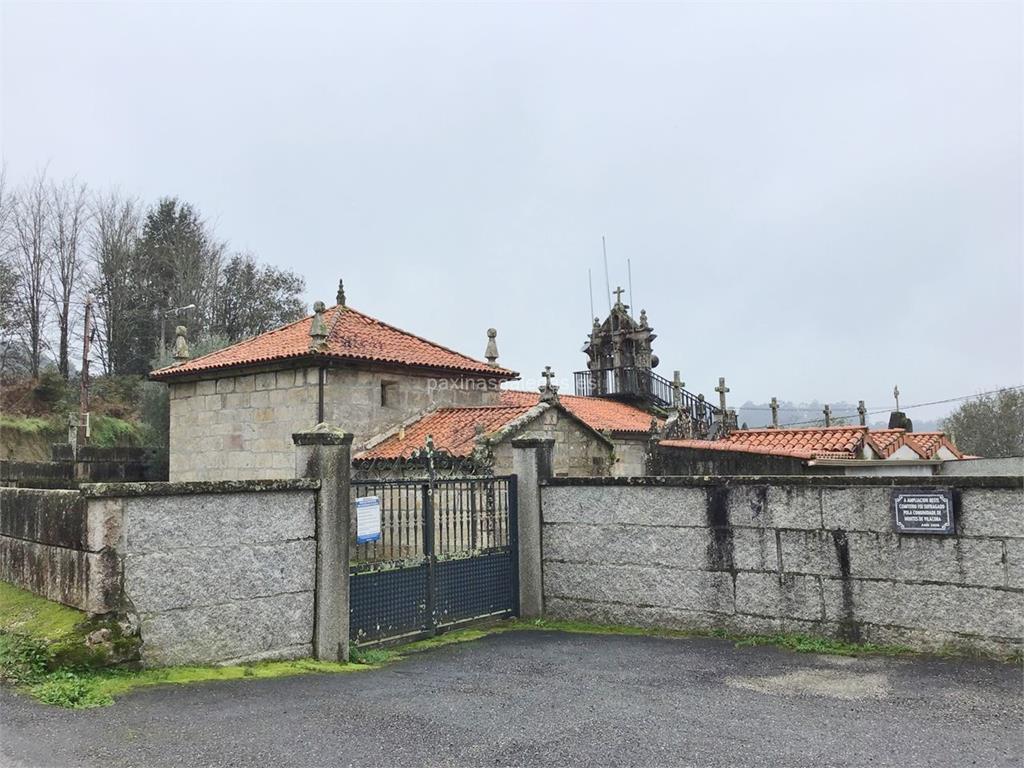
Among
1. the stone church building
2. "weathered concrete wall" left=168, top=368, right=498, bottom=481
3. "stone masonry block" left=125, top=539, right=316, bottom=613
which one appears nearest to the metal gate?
"stone masonry block" left=125, top=539, right=316, bottom=613

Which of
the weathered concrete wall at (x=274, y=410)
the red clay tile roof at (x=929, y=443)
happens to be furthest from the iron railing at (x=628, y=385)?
the weathered concrete wall at (x=274, y=410)

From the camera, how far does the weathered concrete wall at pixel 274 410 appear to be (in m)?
15.6

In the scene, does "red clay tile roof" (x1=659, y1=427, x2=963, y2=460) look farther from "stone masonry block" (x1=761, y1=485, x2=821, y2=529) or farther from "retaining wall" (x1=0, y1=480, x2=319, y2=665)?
"retaining wall" (x1=0, y1=480, x2=319, y2=665)

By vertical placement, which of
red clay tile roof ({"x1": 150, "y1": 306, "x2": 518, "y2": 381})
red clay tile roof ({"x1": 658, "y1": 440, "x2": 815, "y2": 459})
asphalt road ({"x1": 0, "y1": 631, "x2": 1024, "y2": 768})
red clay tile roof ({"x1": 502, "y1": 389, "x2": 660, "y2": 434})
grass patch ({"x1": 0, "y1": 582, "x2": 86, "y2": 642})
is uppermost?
red clay tile roof ({"x1": 150, "y1": 306, "x2": 518, "y2": 381})

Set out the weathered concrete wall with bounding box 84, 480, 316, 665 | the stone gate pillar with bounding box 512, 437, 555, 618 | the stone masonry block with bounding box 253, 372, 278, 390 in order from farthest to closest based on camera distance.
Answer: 1. the stone masonry block with bounding box 253, 372, 278, 390
2. the stone gate pillar with bounding box 512, 437, 555, 618
3. the weathered concrete wall with bounding box 84, 480, 316, 665

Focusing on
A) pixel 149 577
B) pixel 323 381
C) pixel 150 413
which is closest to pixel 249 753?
pixel 149 577

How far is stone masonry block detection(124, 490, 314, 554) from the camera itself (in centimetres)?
630

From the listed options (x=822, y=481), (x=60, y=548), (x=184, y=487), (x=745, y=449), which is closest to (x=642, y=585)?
(x=822, y=481)

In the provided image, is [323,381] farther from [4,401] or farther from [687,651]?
[4,401]

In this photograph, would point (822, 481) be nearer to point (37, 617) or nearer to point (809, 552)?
point (809, 552)

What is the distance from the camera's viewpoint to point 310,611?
291 inches

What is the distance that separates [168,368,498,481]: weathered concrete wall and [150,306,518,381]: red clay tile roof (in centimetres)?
41

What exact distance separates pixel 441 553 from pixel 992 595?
5707mm

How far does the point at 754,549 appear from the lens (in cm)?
810
